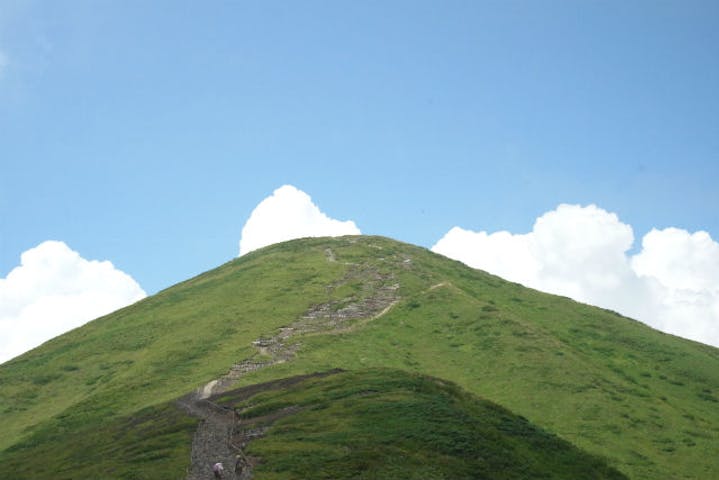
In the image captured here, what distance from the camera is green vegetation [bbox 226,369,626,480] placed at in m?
36.3

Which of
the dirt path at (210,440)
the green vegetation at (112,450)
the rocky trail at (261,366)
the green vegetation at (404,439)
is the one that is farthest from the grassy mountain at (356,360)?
the green vegetation at (404,439)

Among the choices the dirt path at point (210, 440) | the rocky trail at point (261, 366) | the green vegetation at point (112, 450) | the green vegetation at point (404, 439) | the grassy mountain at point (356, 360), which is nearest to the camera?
the green vegetation at point (404, 439)

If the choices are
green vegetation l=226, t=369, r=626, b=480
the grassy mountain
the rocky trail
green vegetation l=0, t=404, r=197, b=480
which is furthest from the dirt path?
green vegetation l=226, t=369, r=626, b=480

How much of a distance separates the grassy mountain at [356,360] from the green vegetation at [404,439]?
14.7 ft

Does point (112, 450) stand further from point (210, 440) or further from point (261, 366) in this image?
point (261, 366)

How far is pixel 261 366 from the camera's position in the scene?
7294cm

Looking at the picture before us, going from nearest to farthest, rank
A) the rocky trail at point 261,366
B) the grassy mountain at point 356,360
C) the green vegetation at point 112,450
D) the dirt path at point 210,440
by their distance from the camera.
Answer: the dirt path at point 210,440
the green vegetation at point 112,450
the rocky trail at point 261,366
the grassy mountain at point 356,360

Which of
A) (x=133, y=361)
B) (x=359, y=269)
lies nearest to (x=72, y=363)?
(x=133, y=361)

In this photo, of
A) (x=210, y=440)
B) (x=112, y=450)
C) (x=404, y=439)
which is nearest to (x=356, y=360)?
(x=210, y=440)

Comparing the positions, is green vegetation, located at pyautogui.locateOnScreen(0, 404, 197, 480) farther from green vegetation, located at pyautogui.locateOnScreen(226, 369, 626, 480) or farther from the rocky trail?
green vegetation, located at pyautogui.locateOnScreen(226, 369, 626, 480)

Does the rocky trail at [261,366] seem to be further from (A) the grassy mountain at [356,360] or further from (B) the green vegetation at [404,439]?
(B) the green vegetation at [404,439]

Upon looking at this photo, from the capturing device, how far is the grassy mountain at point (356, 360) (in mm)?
55188

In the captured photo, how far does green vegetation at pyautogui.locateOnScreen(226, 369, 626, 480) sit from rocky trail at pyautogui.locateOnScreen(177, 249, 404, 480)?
4.92 ft

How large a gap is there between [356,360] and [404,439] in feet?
115
